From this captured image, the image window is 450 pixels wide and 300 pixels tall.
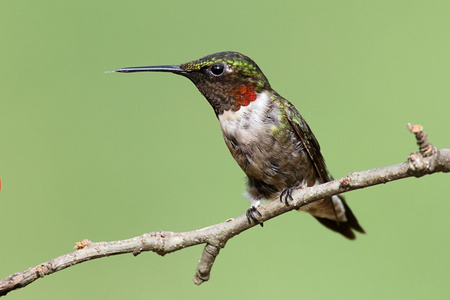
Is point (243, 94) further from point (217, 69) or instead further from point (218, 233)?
point (218, 233)

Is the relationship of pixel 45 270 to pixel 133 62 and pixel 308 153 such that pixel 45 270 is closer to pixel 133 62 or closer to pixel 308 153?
pixel 308 153

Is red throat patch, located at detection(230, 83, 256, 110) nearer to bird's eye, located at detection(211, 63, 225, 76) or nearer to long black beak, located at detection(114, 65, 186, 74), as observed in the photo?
bird's eye, located at detection(211, 63, 225, 76)

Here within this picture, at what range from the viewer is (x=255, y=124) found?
1816mm

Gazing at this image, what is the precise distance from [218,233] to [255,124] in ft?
1.36

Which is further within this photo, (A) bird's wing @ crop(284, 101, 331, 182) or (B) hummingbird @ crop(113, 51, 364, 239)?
(A) bird's wing @ crop(284, 101, 331, 182)

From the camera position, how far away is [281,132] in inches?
73.5

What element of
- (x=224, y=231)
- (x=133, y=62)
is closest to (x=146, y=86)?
(x=133, y=62)

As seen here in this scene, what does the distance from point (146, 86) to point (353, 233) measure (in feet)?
5.38

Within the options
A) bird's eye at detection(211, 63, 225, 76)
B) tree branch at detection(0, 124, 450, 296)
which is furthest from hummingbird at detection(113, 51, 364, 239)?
tree branch at detection(0, 124, 450, 296)

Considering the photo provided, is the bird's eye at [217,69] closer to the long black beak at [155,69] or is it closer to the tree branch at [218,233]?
the long black beak at [155,69]

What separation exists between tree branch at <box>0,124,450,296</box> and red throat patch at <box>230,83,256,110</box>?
13.9 inches

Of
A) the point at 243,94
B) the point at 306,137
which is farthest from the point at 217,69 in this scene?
the point at 306,137

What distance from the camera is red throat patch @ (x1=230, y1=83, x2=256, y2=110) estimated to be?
5.89ft

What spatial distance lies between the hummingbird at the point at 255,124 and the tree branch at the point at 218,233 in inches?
4.3
